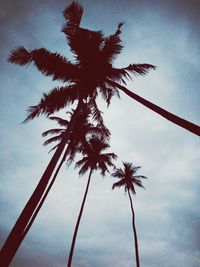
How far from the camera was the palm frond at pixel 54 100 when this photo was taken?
10231 millimetres

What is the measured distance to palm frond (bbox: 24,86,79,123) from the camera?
403 inches

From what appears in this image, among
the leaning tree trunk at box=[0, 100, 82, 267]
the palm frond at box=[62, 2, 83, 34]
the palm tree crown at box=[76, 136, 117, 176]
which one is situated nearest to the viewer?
the leaning tree trunk at box=[0, 100, 82, 267]

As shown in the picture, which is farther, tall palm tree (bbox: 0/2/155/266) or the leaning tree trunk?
tall palm tree (bbox: 0/2/155/266)

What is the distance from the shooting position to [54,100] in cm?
1023

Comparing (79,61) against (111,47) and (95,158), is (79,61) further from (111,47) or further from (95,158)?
(95,158)

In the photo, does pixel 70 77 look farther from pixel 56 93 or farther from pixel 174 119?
pixel 174 119

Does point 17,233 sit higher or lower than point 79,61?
lower

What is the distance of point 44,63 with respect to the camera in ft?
31.0

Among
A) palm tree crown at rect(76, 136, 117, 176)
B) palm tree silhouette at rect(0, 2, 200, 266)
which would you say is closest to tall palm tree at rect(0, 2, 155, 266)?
palm tree silhouette at rect(0, 2, 200, 266)

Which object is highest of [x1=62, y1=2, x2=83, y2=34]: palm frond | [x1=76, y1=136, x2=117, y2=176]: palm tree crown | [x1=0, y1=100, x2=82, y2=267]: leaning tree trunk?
[x1=76, y1=136, x2=117, y2=176]: palm tree crown

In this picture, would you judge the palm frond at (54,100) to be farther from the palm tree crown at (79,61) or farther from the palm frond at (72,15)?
the palm frond at (72,15)

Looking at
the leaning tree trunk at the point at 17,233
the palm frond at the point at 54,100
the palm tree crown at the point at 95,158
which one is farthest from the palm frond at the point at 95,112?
the palm tree crown at the point at 95,158

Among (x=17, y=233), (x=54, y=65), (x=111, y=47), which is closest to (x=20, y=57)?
(x=54, y=65)

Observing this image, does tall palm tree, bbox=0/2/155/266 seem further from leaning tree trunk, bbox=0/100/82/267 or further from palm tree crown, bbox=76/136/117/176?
palm tree crown, bbox=76/136/117/176
